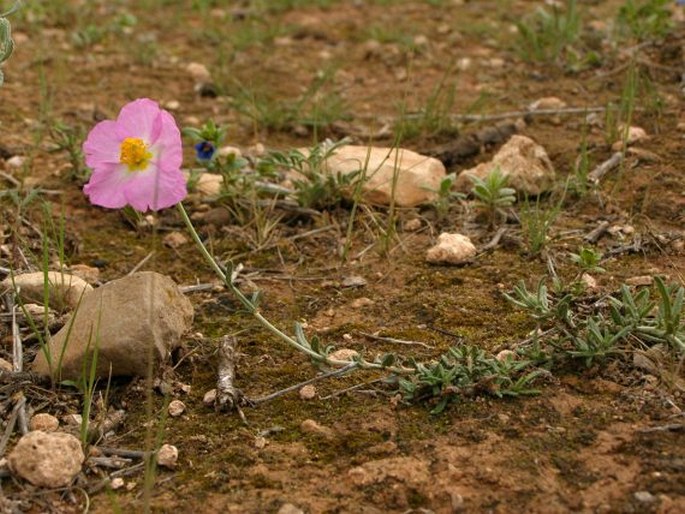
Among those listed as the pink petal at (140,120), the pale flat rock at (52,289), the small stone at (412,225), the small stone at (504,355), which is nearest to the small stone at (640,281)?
the small stone at (504,355)

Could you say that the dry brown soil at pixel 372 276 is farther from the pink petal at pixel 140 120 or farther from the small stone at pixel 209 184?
the pink petal at pixel 140 120

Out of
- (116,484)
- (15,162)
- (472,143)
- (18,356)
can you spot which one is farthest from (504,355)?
(15,162)

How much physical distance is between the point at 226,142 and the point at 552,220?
1.50 metres

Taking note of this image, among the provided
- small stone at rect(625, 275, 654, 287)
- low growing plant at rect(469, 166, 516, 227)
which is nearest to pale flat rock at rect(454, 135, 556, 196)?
low growing plant at rect(469, 166, 516, 227)

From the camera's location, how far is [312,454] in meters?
2.13

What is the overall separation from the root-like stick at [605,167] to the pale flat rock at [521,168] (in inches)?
5.2

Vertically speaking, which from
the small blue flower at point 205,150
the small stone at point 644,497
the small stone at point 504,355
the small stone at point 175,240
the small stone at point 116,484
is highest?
the small blue flower at point 205,150

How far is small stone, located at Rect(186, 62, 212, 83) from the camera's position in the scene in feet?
15.4

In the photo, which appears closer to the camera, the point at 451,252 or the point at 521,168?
the point at 451,252

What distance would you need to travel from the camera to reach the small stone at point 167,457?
2107 millimetres

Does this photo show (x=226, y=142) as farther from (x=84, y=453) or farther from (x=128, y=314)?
(x=84, y=453)

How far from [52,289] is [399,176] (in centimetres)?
121

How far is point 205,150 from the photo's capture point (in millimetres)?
3266

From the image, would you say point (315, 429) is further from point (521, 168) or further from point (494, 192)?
point (521, 168)
